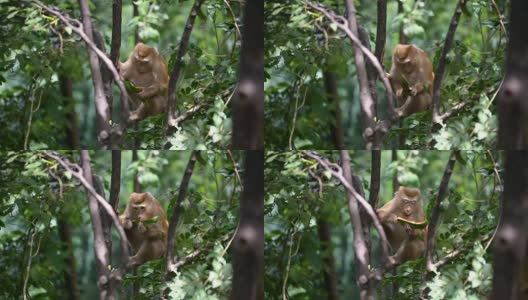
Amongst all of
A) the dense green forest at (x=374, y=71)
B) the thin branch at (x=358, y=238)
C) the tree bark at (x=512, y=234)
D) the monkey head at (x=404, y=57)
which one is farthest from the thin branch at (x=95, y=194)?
the tree bark at (x=512, y=234)

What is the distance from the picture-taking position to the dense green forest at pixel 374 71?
3879mm

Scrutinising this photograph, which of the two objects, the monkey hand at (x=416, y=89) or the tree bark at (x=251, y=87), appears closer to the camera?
the tree bark at (x=251, y=87)

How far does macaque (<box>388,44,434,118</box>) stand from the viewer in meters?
3.89

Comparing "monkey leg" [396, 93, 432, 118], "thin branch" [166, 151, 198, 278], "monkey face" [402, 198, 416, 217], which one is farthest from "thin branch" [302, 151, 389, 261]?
"thin branch" [166, 151, 198, 278]

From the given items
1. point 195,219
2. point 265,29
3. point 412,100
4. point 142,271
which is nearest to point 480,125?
point 412,100

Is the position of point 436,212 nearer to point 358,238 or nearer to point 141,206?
point 358,238

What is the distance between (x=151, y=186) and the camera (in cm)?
393

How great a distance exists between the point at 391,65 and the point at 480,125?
0.41 metres

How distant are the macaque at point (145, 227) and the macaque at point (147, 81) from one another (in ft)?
1.07

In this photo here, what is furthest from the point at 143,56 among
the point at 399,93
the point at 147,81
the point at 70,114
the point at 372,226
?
the point at 372,226

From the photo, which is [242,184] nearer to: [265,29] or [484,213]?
[265,29]

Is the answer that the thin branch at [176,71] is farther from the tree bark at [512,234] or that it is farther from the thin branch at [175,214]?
the tree bark at [512,234]

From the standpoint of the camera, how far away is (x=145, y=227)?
3924 mm

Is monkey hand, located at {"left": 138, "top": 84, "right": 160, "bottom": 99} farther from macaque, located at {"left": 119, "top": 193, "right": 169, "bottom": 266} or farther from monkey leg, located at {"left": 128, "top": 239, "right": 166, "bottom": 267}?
monkey leg, located at {"left": 128, "top": 239, "right": 166, "bottom": 267}
